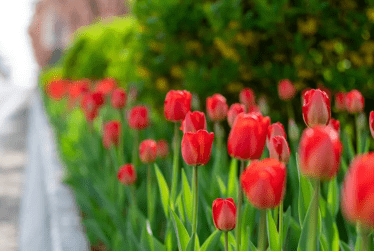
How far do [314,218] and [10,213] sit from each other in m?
3.91

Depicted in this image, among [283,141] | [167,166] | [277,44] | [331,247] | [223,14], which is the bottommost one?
[331,247]

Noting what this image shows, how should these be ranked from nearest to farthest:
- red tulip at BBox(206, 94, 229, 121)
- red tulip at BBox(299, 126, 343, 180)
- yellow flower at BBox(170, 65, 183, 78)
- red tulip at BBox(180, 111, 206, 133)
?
red tulip at BBox(299, 126, 343, 180) < red tulip at BBox(180, 111, 206, 133) < red tulip at BBox(206, 94, 229, 121) < yellow flower at BBox(170, 65, 183, 78)

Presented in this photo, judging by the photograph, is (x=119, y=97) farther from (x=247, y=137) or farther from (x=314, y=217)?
(x=314, y=217)

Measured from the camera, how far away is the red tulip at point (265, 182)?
68 cm

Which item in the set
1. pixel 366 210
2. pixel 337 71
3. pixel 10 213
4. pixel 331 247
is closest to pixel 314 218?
pixel 366 210

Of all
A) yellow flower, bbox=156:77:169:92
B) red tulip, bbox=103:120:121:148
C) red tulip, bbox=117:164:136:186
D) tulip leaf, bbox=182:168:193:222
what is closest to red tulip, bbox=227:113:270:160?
tulip leaf, bbox=182:168:193:222

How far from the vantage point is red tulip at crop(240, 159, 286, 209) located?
68 centimetres

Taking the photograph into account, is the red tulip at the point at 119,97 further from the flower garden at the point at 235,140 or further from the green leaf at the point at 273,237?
the green leaf at the point at 273,237

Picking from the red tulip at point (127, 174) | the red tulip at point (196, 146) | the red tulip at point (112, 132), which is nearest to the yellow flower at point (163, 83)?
the red tulip at point (112, 132)

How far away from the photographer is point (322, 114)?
0.88 m

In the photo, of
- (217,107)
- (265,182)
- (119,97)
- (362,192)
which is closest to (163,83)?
(119,97)

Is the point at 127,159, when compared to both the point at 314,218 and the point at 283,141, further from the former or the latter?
the point at 314,218

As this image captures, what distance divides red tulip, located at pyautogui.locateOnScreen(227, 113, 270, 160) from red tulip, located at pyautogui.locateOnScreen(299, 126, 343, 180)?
0.71ft

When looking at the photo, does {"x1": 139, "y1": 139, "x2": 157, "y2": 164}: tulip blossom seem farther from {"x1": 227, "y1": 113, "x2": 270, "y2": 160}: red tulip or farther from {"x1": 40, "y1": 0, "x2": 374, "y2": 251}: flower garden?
{"x1": 227, "y1": 113, "x2": 270, "y2": 160}: red tulip
